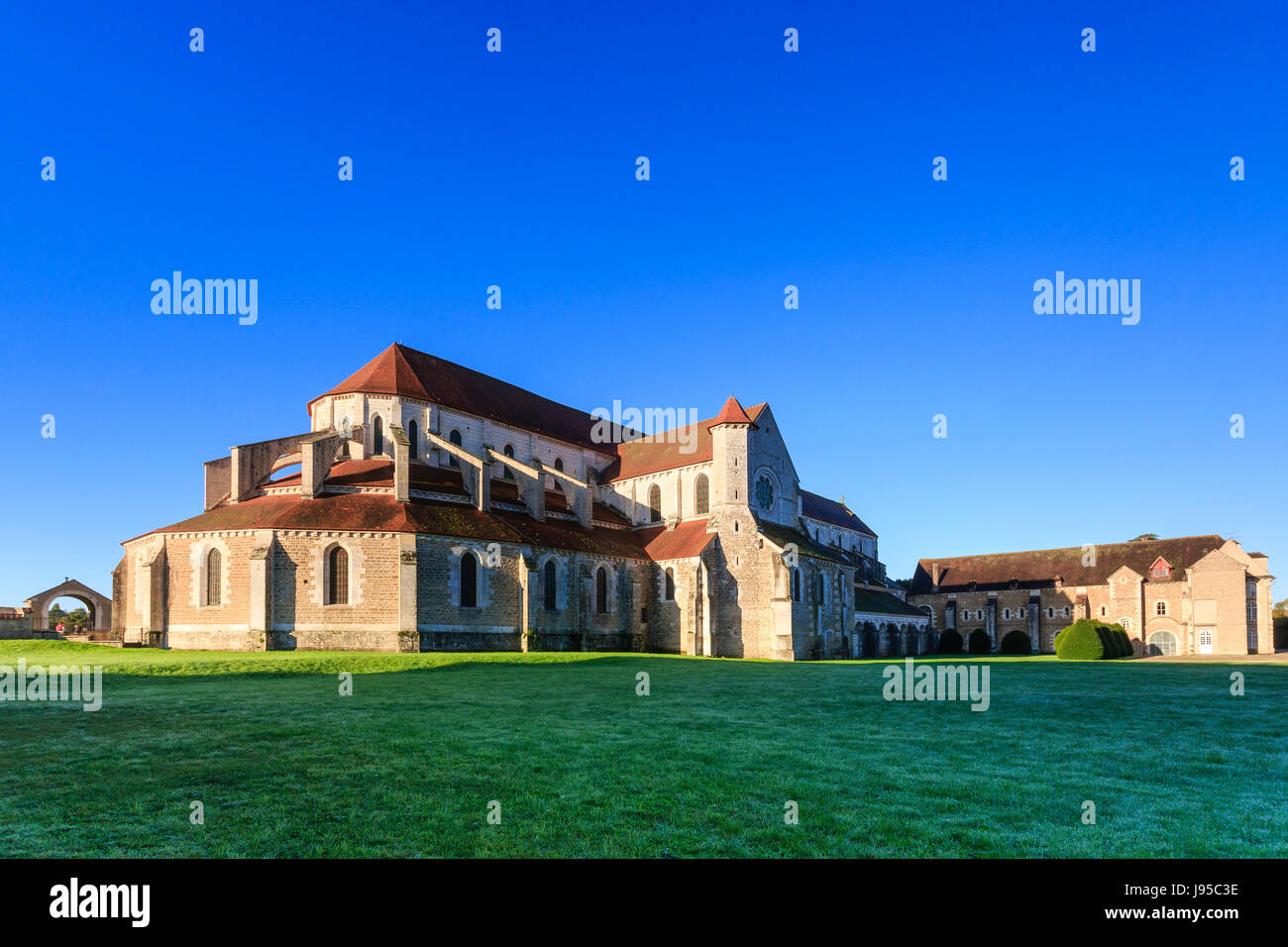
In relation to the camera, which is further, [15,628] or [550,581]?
[15,628]

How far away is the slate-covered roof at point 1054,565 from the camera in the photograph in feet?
211

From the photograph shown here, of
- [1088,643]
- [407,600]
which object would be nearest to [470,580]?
[407,600]

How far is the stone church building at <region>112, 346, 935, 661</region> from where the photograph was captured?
37000 millimetres

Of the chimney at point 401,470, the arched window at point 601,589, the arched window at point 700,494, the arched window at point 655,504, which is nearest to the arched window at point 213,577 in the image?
the chimney at point 401,470

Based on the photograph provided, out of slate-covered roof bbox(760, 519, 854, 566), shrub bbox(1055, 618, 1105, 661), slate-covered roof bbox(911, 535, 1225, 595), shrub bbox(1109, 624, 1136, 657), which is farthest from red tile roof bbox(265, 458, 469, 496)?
slate-covered roof bbox(911, 535, 1225, 595)

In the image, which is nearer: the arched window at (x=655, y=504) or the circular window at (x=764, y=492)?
the circular window at (x=764, y=492)

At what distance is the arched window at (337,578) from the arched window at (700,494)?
21950 millimetres

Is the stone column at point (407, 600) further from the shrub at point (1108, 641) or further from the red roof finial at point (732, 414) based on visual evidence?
the shrub at point (1108, 641)

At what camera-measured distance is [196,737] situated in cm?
1217

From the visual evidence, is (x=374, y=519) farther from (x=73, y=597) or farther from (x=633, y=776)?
(x=633, y=776)

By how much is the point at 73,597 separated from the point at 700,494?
3808cm

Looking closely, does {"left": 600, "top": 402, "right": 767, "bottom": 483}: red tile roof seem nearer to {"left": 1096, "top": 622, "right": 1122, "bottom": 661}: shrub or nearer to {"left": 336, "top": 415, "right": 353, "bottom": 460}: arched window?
{"left": 336, "top": 415, "right": 353, "bottom": 460}: arched window

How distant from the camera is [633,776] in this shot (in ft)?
31.9
